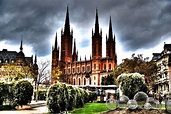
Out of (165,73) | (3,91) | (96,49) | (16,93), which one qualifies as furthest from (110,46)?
(16,93)

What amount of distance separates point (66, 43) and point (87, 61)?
20.6 m

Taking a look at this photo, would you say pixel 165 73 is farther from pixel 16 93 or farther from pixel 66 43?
pixel 66 43

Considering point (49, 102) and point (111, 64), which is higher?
point (111, 64)

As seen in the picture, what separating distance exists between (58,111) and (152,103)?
26.9 feet

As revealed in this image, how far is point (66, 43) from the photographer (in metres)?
162

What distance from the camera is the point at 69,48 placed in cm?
16188

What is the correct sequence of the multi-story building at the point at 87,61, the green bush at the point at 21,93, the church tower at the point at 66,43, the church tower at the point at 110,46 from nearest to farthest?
the green bush at the point at 21,93
the multi-story building at the point at 87,61
the church tower at the point at 110,46
the church tower at the point at 66,43

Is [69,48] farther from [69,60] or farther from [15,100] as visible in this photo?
[15,100]

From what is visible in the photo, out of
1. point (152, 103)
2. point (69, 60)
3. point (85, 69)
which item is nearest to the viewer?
point (152, 103)

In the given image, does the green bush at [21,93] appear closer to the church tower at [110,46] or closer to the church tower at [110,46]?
the church tower at [110,46]

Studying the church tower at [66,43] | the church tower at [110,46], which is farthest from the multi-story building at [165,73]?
the church tower at [66,43]

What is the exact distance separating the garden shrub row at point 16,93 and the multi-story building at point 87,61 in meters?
97.1

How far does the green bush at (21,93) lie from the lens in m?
28.9

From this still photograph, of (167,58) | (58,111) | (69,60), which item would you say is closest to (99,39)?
(69,60)
